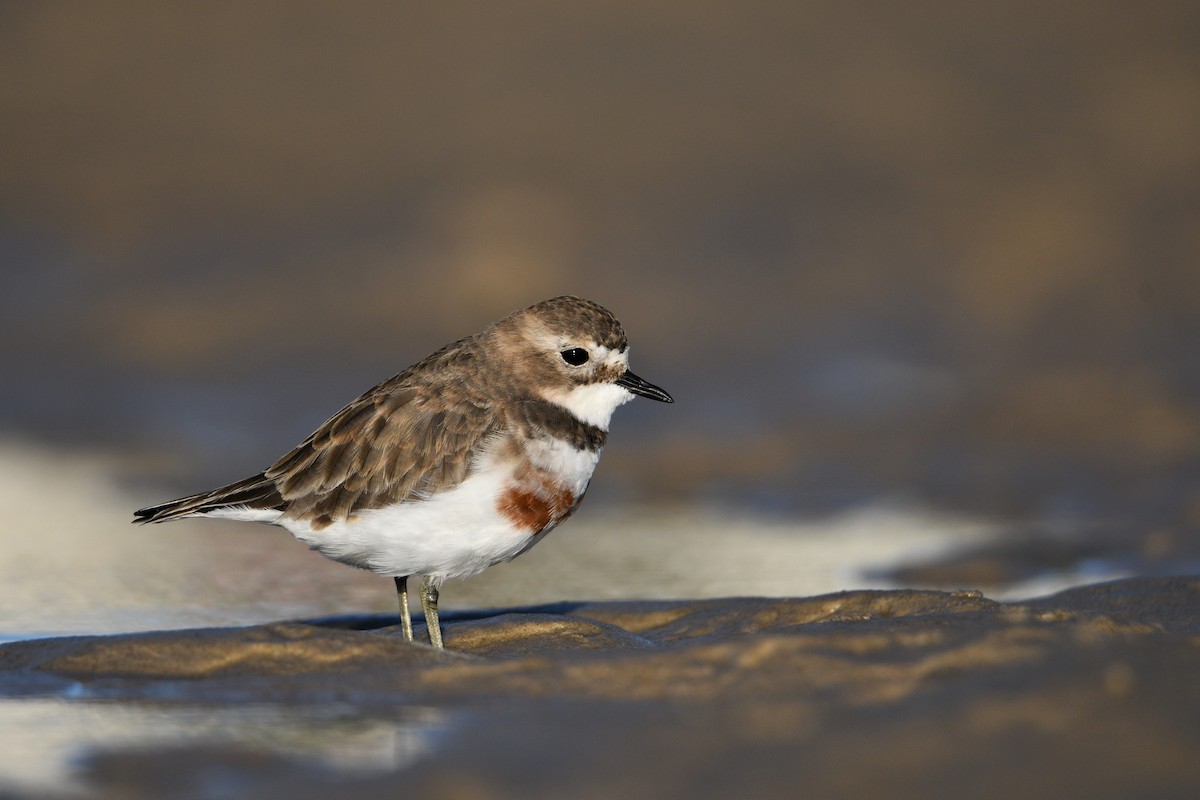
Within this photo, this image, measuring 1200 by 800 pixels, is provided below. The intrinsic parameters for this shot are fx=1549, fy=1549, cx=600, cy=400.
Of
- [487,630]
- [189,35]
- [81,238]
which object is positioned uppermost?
[189,35]

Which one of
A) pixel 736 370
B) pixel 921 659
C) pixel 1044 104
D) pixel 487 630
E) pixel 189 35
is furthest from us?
pixel 189 35

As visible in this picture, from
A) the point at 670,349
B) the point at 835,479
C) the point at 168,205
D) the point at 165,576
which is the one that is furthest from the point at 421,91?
the point at 165,576

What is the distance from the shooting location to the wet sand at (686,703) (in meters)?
4.60

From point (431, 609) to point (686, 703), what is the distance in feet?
7.49

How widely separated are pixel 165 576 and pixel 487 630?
2.44m

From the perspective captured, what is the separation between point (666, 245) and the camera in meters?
15.4

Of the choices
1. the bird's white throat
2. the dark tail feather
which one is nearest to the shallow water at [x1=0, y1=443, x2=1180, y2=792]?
the dark tail feather

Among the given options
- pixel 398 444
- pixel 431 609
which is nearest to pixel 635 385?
pixel 398 444

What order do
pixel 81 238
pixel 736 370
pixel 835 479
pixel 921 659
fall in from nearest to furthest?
pixel 921 659, pixel 835 479, pixel 736 370, pixel 81 238

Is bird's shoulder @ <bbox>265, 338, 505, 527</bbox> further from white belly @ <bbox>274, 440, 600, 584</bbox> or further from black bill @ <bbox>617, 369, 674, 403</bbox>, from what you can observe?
black bill @ <bbox>617, 369, 674, 403</bbox>

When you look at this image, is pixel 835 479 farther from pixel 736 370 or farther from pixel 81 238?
pixel 81 238

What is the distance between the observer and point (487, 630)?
24.3 ft

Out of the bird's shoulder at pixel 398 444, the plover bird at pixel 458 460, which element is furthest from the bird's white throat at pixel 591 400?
the bird's shoulder at pixel 398 444

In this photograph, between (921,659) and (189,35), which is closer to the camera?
(921,659)
